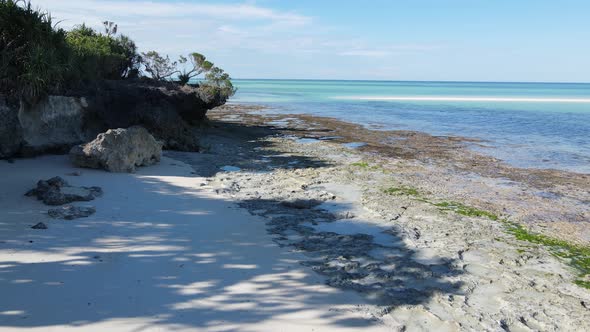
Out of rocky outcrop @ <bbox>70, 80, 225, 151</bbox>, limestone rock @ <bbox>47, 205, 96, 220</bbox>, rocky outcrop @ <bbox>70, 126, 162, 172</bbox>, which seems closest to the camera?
limestone rock @ <bbox>47, 205, 96, 220</bbox>

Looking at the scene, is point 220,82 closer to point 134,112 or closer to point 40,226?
point 134,112

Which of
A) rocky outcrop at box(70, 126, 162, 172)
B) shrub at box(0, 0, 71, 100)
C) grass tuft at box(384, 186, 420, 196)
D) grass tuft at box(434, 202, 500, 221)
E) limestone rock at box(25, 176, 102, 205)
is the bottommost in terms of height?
grass tuft at box(434, 202, 500, 221)

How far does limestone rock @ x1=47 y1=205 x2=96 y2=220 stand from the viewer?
22.6ft

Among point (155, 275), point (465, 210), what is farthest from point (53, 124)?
point (465, 210)

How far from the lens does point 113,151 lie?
10359 mm

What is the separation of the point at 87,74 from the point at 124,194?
9155 mm

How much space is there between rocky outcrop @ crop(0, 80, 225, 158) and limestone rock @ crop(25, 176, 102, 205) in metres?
3.29

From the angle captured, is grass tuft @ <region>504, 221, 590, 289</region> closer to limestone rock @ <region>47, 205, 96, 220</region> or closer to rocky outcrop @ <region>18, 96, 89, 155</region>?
limestone rock @ <region>47, 205, 96, 220</region>

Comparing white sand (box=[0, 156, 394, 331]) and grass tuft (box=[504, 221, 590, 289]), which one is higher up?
white sand (box=[0, 156, 394, 331])

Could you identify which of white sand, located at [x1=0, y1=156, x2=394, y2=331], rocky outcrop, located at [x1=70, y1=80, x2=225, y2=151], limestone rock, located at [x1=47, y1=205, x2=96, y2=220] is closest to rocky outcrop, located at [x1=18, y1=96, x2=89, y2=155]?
rocky outcrop, located at [x1=70, y1=80, x2=225, y2=151]

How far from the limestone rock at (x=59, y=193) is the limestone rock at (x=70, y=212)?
0.40m

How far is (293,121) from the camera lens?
27.9 meters

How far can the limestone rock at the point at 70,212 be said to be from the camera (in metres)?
6.88

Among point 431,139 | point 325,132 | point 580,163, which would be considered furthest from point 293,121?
point 580,163
